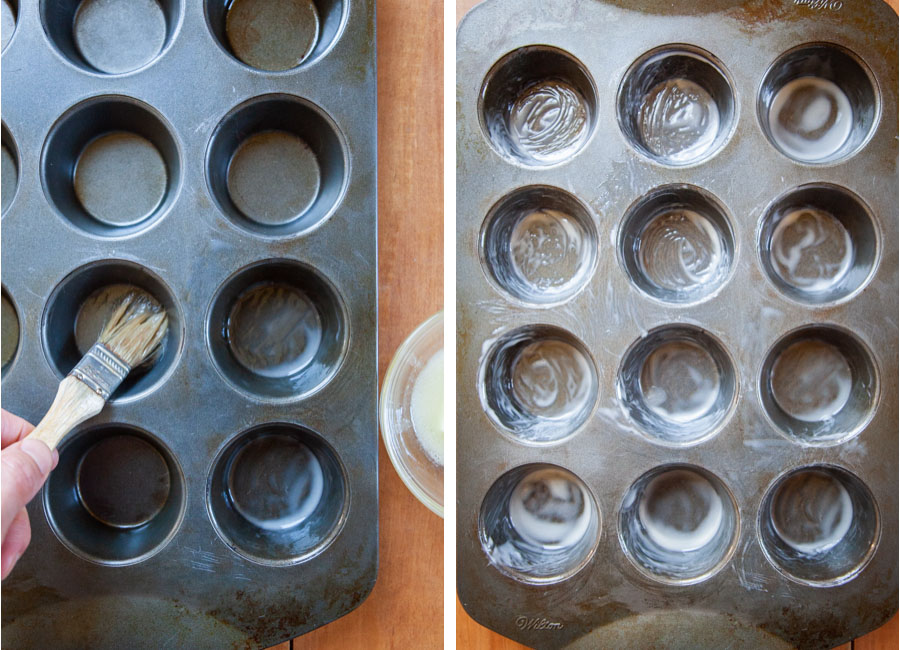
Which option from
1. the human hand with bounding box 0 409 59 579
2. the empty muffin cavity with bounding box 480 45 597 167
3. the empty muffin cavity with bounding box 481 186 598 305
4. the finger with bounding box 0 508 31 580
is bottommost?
the finger with bounding box 0 508 31 580

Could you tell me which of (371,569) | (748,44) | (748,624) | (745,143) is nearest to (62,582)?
Answer: (371,569)

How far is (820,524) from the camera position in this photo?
1.16 metres

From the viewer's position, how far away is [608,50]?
1.08 m

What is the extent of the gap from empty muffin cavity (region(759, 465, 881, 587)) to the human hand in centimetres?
124

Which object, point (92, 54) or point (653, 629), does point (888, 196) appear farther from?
point (92, 54)

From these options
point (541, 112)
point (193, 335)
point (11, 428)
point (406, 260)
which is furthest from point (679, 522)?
point (11, 428)

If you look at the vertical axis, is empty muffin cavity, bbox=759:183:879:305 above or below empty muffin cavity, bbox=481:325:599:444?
above

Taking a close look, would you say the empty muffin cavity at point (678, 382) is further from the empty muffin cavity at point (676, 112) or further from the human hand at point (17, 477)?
the human hand at point (17, 477)

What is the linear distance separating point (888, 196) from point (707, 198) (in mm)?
326

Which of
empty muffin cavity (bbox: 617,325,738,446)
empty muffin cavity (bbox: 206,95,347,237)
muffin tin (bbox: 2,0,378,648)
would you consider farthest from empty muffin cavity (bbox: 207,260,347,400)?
empty muffin cavity (bbox: 617,325,738,446)

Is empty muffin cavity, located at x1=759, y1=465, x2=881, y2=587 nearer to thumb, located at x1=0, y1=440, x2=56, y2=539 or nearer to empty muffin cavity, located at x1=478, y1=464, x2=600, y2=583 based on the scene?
empty muffin cavity, located at x1=478, y1=464, x2=600, y2=583

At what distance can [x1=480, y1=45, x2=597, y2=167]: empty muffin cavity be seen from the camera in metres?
1.15

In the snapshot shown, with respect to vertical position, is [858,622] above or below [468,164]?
below

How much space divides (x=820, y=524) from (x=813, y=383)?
0.91 feet
